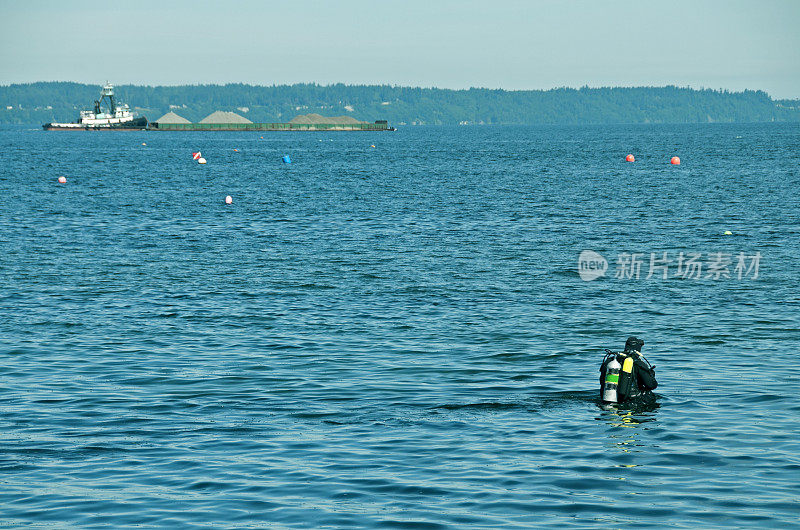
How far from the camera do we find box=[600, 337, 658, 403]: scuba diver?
64.1ft

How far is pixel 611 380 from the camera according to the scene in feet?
64.4

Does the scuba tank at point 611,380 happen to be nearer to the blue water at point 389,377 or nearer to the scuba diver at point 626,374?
the scuba diver at point 626,374

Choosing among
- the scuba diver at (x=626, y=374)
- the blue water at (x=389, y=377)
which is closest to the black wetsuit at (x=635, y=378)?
the scuba diver at (x=626, y=374)

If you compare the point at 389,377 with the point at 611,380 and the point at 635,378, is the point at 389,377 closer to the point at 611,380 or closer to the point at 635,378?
the point at 611,380

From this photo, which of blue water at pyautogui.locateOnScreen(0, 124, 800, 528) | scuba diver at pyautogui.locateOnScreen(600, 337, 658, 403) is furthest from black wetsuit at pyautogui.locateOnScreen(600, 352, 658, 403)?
blue water at pyautogui.locateOnScreen(0, 124, 800, 528)

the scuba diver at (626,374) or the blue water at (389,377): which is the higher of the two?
the scuba diver at (626,374)

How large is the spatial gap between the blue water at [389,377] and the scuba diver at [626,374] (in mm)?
385

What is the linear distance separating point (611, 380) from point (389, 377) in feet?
18.2

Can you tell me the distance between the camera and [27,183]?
92.8 m

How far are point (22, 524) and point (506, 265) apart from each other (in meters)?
29.1

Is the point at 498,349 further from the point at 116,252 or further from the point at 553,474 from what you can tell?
the point at 116,252

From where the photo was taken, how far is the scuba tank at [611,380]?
64.2 feet

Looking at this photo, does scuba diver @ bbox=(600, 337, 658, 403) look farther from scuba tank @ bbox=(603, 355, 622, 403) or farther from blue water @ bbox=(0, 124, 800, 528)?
blue water @ bbox=(0, 124, 800, 528)

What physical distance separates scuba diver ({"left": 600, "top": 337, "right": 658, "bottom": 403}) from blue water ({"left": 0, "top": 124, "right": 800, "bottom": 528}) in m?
0.39
